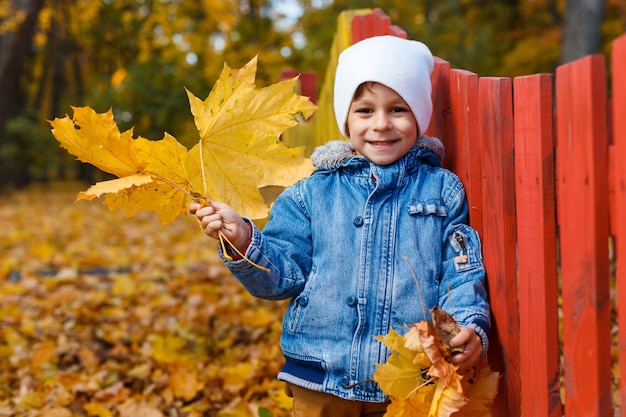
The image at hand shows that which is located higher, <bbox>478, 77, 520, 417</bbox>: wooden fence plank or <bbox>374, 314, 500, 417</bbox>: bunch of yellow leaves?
<bbox>478, 77, 520, 417</bbox>: wooden fence plank

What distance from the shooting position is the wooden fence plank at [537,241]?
58.7 inches

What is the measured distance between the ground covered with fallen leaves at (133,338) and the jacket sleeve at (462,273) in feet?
3.80

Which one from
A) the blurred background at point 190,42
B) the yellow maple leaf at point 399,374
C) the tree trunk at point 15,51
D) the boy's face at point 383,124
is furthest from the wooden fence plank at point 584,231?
the tree trunk at point 15,51

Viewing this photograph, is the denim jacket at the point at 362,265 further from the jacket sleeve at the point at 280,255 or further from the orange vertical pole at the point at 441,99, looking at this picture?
the orange vertical pole at the point at 441,99

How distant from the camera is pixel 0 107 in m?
13.5

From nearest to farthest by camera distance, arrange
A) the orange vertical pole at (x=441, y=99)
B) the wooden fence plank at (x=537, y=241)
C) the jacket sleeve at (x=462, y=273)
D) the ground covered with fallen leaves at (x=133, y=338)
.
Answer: the wooden fence plank at (x=537, y=241), the jacket sleeve at (x=462, y=273), the orange vertical pole at (x=441, y=99), the ground covered with fallen leaves at (x=133, y=338)

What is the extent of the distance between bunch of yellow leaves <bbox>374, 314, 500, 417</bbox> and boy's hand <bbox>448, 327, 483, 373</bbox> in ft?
0.13

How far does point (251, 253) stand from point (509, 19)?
1757 cm

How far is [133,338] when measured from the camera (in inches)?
162

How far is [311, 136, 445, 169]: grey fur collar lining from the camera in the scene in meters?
2.01

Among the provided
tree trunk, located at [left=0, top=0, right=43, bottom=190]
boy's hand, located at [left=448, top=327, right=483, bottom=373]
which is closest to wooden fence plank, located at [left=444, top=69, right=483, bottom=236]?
boy's hand, located at [left=448, top=327, right=483, bottom=373]

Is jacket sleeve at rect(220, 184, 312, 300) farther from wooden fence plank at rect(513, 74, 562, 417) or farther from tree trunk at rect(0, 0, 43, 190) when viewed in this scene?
tree trunk at rect(0, 0, 43, 190)

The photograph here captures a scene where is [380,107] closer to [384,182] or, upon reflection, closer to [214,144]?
[384,182]

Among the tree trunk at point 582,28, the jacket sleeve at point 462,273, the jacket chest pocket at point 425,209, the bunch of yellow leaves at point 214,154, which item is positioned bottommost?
the jacket sleeve at point 462,273
